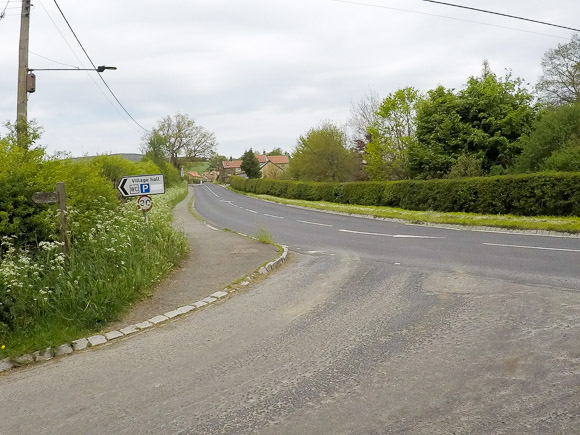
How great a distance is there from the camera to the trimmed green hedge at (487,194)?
16.4 metres

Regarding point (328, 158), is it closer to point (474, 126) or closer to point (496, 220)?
point (474, 126)

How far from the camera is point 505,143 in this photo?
30859 mm

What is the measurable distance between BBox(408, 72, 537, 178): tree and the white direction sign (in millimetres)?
23746

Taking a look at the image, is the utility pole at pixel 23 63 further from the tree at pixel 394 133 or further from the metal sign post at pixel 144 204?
the tree at pixel 394 133

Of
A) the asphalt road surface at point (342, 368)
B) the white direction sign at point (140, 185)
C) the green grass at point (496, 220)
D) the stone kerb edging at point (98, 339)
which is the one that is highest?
the white direction sign at point (140, 185)

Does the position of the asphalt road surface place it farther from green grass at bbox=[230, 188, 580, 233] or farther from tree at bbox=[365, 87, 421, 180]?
tree at bbox=[365, 87, 421, 180]

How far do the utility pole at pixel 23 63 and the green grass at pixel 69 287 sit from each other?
3.80m

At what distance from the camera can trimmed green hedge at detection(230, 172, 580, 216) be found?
16.4 metres

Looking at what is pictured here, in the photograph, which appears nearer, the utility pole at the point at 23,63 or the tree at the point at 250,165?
the utility pole at the point at 23,63

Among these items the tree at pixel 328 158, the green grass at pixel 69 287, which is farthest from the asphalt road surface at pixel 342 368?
the tree at pixel 328 158

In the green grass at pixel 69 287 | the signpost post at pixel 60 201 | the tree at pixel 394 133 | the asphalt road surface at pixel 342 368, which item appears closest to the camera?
the asphalt road surface at pixel 342 368

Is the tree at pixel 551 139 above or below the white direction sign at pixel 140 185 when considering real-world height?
above

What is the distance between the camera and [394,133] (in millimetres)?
40156

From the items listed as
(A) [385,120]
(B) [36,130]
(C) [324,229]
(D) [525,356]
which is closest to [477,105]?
(A) [385,120]
